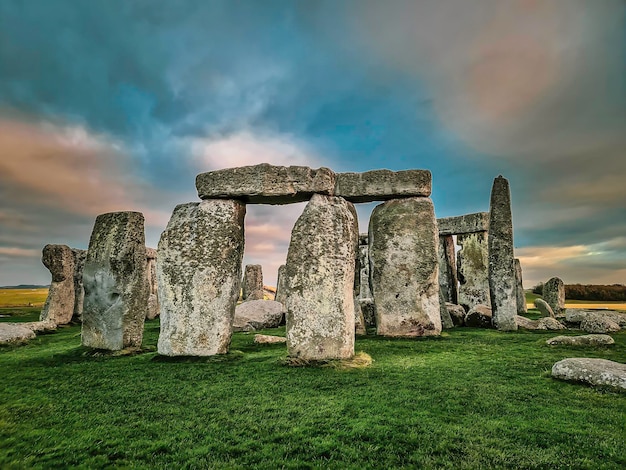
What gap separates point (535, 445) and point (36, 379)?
595 cm

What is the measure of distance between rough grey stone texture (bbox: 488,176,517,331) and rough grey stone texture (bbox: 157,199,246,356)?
743cm

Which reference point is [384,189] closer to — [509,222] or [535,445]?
[509,222]

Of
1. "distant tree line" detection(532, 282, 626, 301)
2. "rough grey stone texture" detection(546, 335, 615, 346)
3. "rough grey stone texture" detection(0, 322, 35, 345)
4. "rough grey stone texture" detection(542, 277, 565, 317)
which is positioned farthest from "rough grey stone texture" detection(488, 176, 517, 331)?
"distant tree line" detection(532, 282, 626, 301)

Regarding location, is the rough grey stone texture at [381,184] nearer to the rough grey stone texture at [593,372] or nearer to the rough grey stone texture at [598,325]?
the rough grey stone texture at [598,325]

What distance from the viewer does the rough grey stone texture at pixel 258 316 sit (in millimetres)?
11977

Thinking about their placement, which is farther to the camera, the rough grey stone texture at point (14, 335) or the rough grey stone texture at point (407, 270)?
the rough grey stone texture at point (407, 270)

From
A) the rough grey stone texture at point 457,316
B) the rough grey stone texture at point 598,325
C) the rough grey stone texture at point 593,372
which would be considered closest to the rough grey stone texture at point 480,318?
the rough grey stone texture at point 457,316

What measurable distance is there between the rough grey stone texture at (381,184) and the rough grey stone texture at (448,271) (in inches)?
290

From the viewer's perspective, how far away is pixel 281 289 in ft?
59.1

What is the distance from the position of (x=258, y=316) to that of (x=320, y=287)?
6529mm

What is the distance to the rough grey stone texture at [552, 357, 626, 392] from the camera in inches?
183

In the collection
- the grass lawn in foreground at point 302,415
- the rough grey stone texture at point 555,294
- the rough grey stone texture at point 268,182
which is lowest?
the grass lawn in foreground at point 302,415

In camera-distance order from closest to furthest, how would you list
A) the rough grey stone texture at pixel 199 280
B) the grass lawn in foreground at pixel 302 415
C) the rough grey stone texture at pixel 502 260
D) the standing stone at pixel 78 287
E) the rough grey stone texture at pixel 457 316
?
the grass lawn in foreground at pixel 302 415 → the rough grey stone texture at pixel 199 280 → the rough grey stone texture at pixel 502 260 → the rough grey stone texture at pixel 457 316 → the standing stone at pixel 78 287

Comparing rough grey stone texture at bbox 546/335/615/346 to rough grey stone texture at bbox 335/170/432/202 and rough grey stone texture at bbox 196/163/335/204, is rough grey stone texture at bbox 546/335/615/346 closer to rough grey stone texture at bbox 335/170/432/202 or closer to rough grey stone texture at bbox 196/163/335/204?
rough grey stone texture at bbox 335/170/432/202
